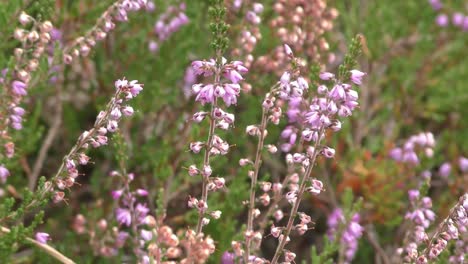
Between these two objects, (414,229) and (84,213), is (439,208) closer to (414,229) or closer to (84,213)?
(414,229)

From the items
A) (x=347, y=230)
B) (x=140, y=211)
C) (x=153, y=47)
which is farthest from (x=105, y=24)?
(x=347, y=230)

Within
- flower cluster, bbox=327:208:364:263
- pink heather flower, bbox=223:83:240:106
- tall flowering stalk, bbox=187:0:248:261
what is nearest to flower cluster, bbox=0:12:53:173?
tall flowering stalk, bbox=187:0:248:261

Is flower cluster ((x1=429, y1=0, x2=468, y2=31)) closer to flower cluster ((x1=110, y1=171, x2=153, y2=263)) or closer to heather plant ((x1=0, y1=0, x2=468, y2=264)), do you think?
heather plant ((x1=0, y1=0, x2=468, y2=264))

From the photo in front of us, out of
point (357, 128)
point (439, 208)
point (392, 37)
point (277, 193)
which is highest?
point (392, 37)

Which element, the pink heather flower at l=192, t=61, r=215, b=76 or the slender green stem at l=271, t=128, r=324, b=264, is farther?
the slender green stem at l=271, t=128, r=324, b=264

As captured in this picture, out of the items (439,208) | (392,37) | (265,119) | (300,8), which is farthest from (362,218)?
(265,119)

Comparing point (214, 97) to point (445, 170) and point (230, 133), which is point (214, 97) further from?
point (445, 170)
